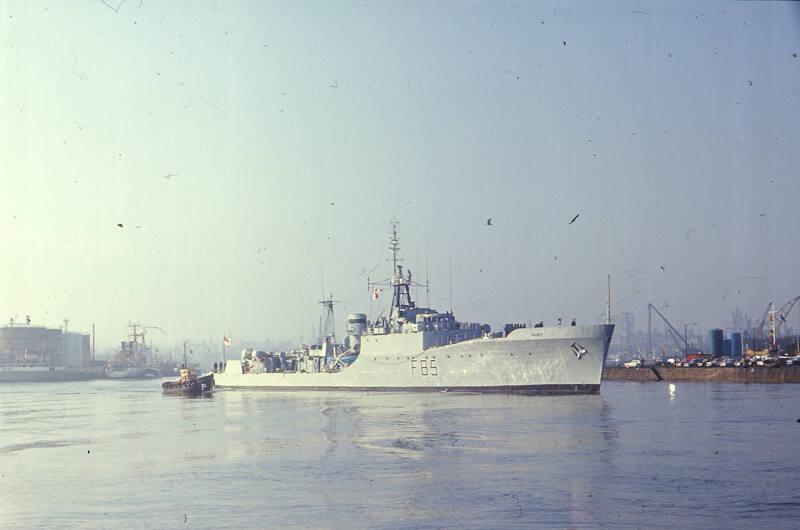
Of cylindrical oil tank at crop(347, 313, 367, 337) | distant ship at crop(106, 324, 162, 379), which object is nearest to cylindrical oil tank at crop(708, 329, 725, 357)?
cylindrical oil tank at crop(347, 313, 367, 337)

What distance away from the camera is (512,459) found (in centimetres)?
2519

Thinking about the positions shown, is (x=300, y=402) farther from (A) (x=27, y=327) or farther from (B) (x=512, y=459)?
(A) (x=27, y=327)

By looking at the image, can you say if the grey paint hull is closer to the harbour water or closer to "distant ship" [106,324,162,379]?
the harbour water

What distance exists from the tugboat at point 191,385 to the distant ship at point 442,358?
15.1 feet

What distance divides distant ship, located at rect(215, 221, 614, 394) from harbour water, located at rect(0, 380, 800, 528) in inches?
303

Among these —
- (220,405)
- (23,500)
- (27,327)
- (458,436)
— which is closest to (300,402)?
(220,405)

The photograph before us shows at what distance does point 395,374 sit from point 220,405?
1119 centimetres

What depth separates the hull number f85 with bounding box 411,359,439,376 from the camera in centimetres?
5639

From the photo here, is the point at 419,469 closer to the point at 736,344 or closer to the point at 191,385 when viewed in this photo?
the point at 191,385

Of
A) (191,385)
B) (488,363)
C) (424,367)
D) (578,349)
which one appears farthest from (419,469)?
(191,385)

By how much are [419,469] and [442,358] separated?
1259 inches

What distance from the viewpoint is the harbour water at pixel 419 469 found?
18.1m

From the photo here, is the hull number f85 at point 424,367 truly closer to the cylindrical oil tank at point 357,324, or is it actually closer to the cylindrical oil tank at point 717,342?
the cylindrical oil tank at point 357,324

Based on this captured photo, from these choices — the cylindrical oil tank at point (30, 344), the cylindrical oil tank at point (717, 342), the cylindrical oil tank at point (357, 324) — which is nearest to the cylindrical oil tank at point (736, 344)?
the cylindrical oil tank at point (717, 342)
